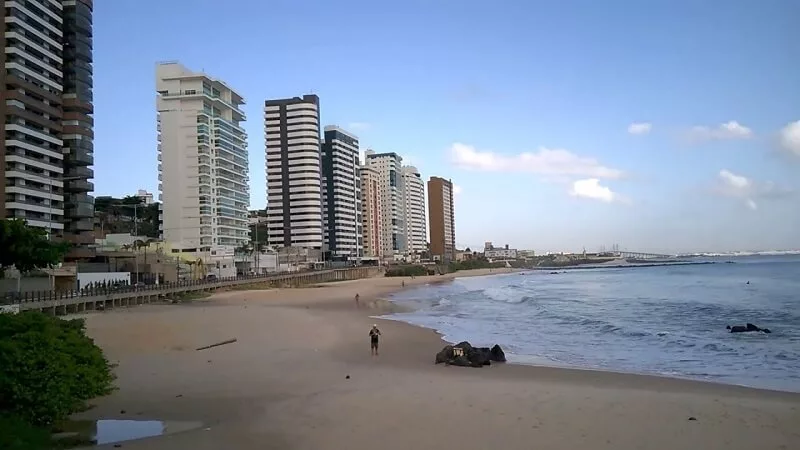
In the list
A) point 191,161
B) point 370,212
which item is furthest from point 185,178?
point 370,212

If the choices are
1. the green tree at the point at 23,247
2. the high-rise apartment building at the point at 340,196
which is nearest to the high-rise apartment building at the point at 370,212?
the high-rise apartment building at the point at 340,196

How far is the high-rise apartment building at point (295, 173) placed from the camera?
140 meters

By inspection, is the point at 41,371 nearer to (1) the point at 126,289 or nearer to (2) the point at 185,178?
(1) the point at 126,289

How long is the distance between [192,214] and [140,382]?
8664 centimetres

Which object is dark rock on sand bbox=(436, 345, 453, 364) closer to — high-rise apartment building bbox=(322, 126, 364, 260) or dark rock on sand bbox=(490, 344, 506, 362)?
dark rock on sand bbox=(490, 344, 506, 362)

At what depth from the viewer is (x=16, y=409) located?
913cm

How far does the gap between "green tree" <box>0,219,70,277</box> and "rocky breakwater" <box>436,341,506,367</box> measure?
11.5 m

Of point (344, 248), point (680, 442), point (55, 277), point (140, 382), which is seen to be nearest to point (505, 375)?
point (680, 442)

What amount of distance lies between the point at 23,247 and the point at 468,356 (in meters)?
12.6

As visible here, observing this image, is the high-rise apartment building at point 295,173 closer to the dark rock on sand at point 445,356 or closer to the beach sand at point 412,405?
the beach sand at point 412,405

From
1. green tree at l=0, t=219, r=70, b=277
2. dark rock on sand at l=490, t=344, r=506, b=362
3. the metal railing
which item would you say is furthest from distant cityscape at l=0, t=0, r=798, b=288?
dark rock on sand at l=490, t=344, r=506, b=362

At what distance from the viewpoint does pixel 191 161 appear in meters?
98.4

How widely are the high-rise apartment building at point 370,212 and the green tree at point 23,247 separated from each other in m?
A: 152

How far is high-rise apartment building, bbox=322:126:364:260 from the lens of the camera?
150m
